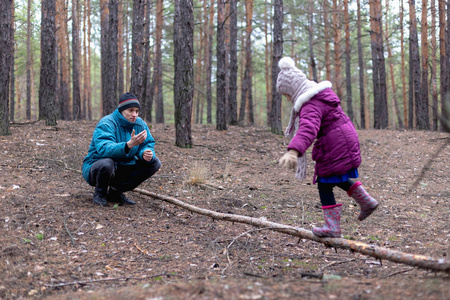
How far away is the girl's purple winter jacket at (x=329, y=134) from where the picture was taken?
309 centimetres

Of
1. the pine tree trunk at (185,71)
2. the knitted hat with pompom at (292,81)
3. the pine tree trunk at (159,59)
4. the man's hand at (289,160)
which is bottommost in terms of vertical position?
the man's hand at (289,160)

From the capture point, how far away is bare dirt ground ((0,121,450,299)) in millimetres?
2330

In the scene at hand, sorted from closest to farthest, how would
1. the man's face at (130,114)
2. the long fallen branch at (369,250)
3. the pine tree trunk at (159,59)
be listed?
the long fallen branch at (369,250) < the man's face at (130,114) < the pine tree trunk at (159,59)

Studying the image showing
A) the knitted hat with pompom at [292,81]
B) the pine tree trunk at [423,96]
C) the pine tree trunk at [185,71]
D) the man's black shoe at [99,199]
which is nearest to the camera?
the knitted hat with pompom at [292,81]

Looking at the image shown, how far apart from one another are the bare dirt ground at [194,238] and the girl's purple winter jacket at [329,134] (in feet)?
2.39

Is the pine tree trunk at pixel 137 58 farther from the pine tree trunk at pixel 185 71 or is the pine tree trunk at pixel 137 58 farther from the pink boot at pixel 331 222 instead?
the pink boot at pixel 331 222

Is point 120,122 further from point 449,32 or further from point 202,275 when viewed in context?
point 449,32

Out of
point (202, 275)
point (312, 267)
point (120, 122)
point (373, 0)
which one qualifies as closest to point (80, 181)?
point (120, 122)

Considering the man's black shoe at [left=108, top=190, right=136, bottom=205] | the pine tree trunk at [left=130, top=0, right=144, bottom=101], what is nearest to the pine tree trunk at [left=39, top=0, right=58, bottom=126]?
the pine tree trunk at [left=130, top=0, right=144, bottom=101]

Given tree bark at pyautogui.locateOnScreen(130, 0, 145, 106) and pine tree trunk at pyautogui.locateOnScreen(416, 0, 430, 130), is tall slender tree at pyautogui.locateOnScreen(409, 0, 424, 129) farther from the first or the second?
tree bark at pyautogui.locateOnScreen(130, 0, 145, 106)

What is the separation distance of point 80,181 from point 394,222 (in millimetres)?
4904

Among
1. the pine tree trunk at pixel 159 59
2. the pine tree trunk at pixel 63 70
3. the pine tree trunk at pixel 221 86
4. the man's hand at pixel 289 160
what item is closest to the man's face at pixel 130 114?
the man's hand at pixel 289 160

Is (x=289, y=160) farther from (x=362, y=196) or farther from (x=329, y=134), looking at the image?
(x=362, y=196)

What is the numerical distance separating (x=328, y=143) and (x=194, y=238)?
6.00 ft
